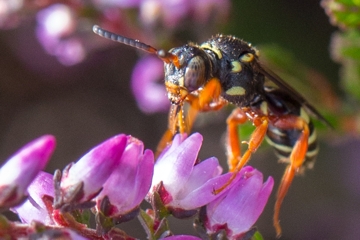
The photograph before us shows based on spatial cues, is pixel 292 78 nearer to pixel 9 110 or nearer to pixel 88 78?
pixel 88 78

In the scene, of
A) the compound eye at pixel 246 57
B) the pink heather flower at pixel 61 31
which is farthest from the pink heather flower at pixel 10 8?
the compound eye at pixel 246 57

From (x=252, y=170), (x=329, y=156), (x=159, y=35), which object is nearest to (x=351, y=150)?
(x=329, y=156)

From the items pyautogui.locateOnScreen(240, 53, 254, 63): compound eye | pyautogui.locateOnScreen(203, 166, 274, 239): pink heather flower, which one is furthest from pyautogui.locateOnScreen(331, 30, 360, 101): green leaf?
pyautogui.locateOnScreen(203, 166, 274, 239): pink heather flower

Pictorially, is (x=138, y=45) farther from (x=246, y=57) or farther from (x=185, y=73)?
(x=246, y=57)

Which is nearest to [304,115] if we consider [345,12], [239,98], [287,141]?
[287,141]

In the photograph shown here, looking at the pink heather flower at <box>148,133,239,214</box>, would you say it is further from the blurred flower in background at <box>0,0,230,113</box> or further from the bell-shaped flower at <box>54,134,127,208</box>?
the blurred flower in background at <box>0,0,230,113</box>

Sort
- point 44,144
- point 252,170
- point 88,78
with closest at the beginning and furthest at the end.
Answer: point 44,144 → point 252,170 → point 88,78
